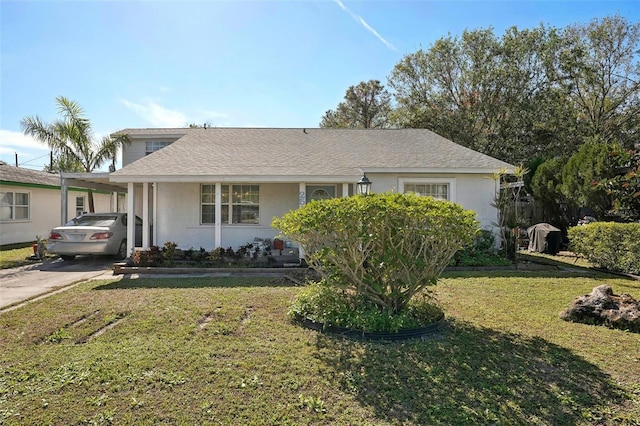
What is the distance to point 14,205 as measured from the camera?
1595 cm

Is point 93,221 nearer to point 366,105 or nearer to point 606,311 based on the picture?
point 606,311

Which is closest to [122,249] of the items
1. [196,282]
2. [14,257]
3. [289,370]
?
[14,257]

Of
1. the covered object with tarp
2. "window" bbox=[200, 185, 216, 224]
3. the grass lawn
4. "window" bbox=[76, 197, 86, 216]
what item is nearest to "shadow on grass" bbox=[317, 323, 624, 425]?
the grass lawn

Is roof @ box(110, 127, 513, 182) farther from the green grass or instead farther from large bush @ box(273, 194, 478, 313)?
large bush @ box(273, 194, 478, 313)

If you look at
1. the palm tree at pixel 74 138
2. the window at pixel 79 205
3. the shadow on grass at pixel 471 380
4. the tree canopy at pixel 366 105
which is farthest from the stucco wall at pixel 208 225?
the tree canopy at pixel 366 105

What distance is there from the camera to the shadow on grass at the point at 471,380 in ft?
10.6

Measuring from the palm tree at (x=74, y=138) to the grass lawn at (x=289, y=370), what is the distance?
455 inches

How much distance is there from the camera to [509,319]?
591 centimetres

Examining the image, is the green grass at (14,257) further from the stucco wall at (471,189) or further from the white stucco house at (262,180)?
the stucco wall at (471,189)

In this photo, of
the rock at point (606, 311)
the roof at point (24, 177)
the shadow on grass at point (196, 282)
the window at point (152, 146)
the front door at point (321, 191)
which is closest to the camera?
the rock at point (606, 311)

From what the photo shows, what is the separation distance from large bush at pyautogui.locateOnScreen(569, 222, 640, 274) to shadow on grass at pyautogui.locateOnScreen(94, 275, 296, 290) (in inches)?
336

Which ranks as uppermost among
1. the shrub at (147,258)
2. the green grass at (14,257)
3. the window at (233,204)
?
the window at (233,204)

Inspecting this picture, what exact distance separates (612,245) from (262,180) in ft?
31.6

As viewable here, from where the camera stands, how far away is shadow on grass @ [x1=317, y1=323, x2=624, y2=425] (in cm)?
322
